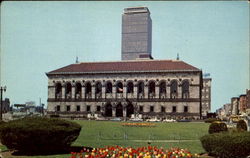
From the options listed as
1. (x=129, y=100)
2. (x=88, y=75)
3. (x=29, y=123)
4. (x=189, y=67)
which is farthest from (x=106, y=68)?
(x=29, y=123)

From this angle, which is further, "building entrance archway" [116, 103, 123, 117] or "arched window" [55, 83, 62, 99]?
"arched window" [55, 83, 62, 99]

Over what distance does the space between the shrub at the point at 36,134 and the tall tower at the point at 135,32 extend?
446ft

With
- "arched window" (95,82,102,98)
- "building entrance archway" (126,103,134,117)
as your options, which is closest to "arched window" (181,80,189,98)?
"building entrance archway" (126,103,134,117)

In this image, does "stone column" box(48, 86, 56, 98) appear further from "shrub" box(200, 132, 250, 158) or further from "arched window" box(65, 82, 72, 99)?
"shrub" box(200, 132, 250, 158)

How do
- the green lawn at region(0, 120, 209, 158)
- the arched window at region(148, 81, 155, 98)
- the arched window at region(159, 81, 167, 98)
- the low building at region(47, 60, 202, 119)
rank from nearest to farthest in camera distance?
the green lawn at region(0, 120, 209, 158)
the low building at region(47, 60, 202, 119)
the arched window at region(159, 81, 167, 98)
the arched window at region(148, 81, 155, 98)

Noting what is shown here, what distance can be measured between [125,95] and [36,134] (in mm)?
63981

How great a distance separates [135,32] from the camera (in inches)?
6142

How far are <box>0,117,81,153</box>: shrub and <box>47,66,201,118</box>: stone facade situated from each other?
198ft

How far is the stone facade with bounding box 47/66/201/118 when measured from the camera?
247 ft

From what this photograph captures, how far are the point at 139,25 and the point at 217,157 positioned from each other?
141 metres

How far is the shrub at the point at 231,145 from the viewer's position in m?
15.1

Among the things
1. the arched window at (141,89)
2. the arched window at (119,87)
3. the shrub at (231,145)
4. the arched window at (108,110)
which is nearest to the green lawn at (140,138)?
the shrub at (231,145)

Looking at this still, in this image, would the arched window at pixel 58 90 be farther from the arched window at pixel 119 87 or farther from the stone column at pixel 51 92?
the arched window at pixel 119 87

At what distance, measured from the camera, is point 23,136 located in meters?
15.8
